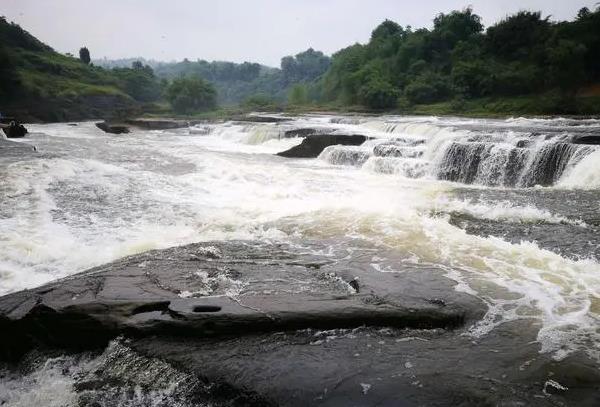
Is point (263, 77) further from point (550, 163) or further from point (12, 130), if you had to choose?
point (550, 163)

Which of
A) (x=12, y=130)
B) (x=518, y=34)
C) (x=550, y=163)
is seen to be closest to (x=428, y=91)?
(x=518, y=34)

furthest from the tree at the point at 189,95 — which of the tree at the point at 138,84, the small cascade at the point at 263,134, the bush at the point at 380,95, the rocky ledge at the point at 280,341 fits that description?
the rocky ledge at the point at 280,341

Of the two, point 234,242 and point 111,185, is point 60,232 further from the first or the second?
point 111,185

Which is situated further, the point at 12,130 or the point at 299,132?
the point at 299,132

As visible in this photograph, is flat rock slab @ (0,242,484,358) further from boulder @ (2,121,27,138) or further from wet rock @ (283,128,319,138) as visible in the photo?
boulder @ (2,121,27,138)

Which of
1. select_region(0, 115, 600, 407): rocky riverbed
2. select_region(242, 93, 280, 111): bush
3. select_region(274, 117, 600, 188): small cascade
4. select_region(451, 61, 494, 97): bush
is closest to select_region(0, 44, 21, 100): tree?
select_region(242, 93, 280, 111): bush

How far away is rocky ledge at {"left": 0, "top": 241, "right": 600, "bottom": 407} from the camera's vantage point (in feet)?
9.58

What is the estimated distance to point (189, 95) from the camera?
48.5 m

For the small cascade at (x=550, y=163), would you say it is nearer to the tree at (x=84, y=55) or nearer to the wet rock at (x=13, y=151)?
the wet rock at (x=13, y=151)

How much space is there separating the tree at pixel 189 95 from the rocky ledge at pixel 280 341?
46592 mm

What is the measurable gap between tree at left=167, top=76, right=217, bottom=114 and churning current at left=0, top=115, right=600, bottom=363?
34472 mm

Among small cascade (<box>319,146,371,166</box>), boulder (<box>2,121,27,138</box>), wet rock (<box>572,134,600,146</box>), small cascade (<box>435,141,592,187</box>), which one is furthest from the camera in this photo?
boulder (<box>2,121,27,138</box>)

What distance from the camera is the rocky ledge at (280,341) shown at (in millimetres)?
2920

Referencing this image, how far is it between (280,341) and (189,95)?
159ft
